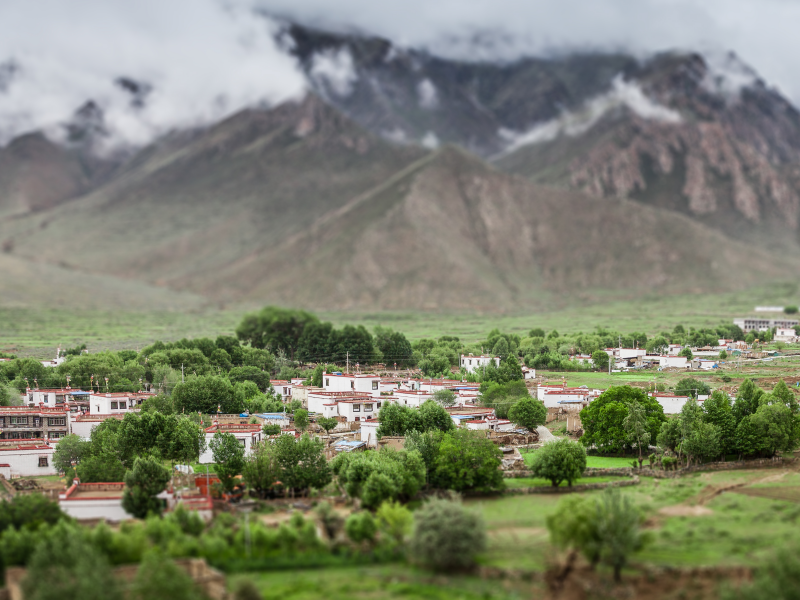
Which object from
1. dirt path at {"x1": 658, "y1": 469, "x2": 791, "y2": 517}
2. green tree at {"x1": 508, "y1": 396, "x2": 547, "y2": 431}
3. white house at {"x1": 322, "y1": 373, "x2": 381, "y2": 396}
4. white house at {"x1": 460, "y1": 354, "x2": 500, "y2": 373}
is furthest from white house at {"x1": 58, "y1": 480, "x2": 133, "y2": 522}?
white house at {"x1": 460, "y1": 354, "x2": 500, "y2": 373}

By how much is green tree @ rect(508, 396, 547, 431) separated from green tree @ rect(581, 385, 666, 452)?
14.7 feet

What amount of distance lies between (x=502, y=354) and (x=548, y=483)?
5614 centimetres

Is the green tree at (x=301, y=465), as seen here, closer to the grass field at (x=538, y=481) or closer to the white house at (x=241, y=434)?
the white house at (x=241, y=434)

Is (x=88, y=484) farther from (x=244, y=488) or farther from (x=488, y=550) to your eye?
(x=488, y=550)

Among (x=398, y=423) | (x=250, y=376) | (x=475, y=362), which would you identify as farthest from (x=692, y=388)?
(x=250, y=376)

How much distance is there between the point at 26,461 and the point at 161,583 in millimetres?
28859

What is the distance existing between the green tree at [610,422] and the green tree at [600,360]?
35.5 metres

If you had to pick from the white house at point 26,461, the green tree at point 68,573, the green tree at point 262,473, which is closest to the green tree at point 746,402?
the green tree at point 262,473

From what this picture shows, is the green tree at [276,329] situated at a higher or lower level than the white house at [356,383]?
higher

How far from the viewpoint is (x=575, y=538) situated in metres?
37.2

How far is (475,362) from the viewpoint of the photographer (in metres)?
101

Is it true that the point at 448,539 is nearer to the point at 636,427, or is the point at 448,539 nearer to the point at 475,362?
the point at 636,427

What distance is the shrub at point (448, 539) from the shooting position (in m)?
37.3

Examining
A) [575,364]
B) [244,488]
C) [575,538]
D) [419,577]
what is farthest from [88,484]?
[575,364]
